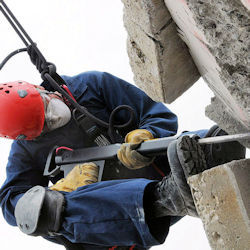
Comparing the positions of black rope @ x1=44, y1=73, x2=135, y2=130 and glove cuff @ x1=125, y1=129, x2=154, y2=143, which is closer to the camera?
glove cuff @ x1=125, y1=129, x2=154, y2=143

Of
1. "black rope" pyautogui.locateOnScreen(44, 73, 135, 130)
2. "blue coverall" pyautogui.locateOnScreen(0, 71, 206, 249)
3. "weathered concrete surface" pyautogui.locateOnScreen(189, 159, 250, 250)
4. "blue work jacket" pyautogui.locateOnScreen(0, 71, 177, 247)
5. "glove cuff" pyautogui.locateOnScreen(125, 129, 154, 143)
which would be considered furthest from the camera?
"blue work jacket" pyautogui.locateOnScreen(0, 71, 177, 247)

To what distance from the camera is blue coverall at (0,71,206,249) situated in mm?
1535

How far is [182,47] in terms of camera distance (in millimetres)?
1095

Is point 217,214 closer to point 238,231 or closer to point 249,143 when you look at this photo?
point 238,231

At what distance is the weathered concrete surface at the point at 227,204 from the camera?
91cm

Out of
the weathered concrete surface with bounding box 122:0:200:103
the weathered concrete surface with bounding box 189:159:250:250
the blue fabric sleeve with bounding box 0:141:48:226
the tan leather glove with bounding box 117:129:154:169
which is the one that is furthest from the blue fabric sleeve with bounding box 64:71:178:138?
the weathered concrete surface with bounding box 189:159:250:250

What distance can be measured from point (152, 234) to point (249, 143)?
23.7 inches

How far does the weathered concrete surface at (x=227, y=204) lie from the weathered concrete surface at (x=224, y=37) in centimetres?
12

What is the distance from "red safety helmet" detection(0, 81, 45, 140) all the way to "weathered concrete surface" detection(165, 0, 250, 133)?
1.05 m

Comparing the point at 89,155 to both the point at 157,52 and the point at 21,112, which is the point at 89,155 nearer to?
the point at 21,112

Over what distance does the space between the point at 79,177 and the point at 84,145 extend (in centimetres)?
22

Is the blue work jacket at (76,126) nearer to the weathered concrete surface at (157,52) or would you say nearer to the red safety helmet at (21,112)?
the red safety helmet at (21,112)

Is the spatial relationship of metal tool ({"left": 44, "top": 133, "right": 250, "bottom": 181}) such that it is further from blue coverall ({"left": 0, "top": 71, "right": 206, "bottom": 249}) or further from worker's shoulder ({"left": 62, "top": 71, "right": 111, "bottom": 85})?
worker's shoulder ({"left": 62, "top": 71, "right": 111, "bottom": 85})

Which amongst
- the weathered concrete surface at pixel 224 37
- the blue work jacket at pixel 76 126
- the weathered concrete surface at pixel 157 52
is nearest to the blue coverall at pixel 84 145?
the blue work jacket at pixel 76 126
